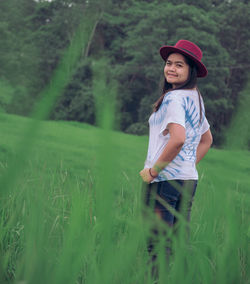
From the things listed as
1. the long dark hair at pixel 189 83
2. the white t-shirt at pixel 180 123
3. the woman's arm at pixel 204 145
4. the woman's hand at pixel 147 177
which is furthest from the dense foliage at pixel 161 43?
the woman's hand at pixel 147 177

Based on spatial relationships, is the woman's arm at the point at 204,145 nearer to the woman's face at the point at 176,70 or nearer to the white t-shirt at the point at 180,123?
the white t-shirt at the point at 180,123

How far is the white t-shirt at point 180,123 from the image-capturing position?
153cm

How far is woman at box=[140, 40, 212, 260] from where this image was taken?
1.50 m

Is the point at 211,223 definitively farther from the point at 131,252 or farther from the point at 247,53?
the point at 247,53

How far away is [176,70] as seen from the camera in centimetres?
168

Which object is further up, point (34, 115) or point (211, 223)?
point (34, 115)

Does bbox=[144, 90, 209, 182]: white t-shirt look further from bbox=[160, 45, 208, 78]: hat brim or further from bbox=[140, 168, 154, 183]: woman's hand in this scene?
bbox=[160, 45, 208, 78]: hat brim

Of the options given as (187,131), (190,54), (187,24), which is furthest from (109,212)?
(187,24)

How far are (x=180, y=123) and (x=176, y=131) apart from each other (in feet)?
0.12

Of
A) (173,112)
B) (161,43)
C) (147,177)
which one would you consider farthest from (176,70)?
(161,43)

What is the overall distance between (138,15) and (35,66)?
24.7 m

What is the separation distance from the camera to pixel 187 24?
2108cm

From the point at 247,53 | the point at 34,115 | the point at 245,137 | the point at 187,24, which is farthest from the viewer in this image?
the point at 247,53

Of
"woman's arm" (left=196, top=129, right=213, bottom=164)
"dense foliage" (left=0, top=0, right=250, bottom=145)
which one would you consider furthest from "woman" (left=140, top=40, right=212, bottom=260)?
"dense foliage" (left=0, top=0, right=250, bottom=145)
